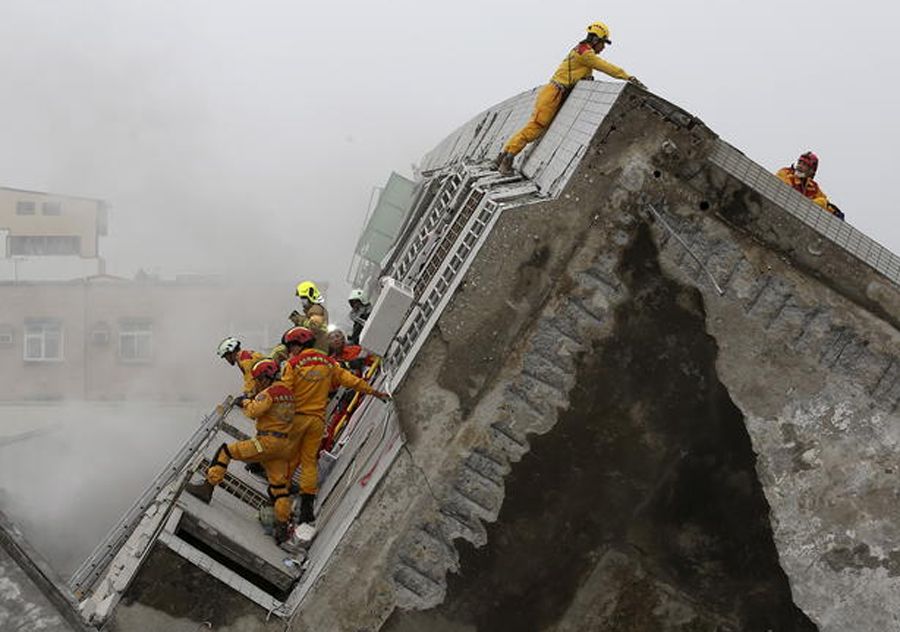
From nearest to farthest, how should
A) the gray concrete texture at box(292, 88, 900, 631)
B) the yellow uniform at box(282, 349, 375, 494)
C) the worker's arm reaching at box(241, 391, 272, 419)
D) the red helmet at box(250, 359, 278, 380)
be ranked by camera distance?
the gray concrete texture at box(292, 88, 900, 631) → the worker's arm reaching at box(241, 391, 272, 419) → the yellow uniform at box(282, 349, 375, 494) → the red helmet at box(250, 359, 278, 380)

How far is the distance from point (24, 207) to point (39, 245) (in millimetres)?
1326

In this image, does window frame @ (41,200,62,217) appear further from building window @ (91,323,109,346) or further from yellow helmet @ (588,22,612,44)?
yellow helmet @ (588,22,612,44)

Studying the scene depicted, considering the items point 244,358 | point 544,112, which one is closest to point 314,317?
point 244,358

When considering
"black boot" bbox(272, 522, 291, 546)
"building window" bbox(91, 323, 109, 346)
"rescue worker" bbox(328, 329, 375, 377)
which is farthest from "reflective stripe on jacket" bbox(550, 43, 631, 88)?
"building window" bbox(91, 323, 109, 346)

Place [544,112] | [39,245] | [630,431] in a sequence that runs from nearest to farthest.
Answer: [630,431] < [544,112] < [39,245]

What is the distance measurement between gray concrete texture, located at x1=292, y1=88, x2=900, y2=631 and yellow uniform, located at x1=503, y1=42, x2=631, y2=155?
6.04 ft

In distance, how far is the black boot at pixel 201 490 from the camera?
8.96m

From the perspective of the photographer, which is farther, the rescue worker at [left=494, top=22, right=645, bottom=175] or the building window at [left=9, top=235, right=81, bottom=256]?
the building window at [left=9, top=235, right=81, bottom=256]

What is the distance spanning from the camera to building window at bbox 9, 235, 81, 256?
121ft

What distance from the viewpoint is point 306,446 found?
9.48 metres

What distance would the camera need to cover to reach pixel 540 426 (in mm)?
7984

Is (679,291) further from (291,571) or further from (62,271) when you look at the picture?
(62,271)

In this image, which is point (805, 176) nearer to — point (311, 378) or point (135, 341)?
point (311, 378)

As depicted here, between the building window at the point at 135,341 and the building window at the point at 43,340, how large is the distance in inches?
77.8
